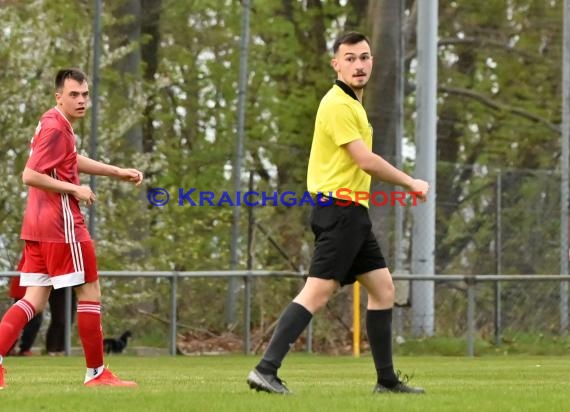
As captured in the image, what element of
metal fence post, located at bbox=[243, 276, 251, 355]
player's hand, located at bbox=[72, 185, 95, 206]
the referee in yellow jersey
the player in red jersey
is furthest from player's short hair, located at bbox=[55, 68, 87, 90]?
metal fence post, located at bbox=[243, 276, 251, 355]

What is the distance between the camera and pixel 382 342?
953 centimetres

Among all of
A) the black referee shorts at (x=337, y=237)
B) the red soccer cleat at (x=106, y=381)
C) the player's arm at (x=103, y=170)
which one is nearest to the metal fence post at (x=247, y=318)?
the player's arm at (x=103, y=170)

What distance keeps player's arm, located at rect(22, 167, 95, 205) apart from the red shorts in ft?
1.05

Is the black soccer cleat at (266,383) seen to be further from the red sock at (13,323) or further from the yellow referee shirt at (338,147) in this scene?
the red sock at (13,323)

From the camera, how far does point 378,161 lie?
356 inches

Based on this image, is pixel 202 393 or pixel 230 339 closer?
pixel 202 393

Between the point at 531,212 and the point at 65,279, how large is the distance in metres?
13.2

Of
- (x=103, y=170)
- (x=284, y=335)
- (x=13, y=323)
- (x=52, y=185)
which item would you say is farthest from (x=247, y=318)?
(x=284, y=335)

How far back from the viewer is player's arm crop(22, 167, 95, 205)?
9.80 meters

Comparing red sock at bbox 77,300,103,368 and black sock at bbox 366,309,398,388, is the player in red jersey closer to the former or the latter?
red sock at bbox 77,300,103,368

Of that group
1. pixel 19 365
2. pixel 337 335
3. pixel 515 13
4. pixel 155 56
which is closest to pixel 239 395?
pixel 19 365

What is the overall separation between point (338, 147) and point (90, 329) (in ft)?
6.66

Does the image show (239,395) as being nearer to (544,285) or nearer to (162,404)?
(162,404)

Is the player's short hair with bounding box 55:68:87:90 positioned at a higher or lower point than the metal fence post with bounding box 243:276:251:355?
higher
